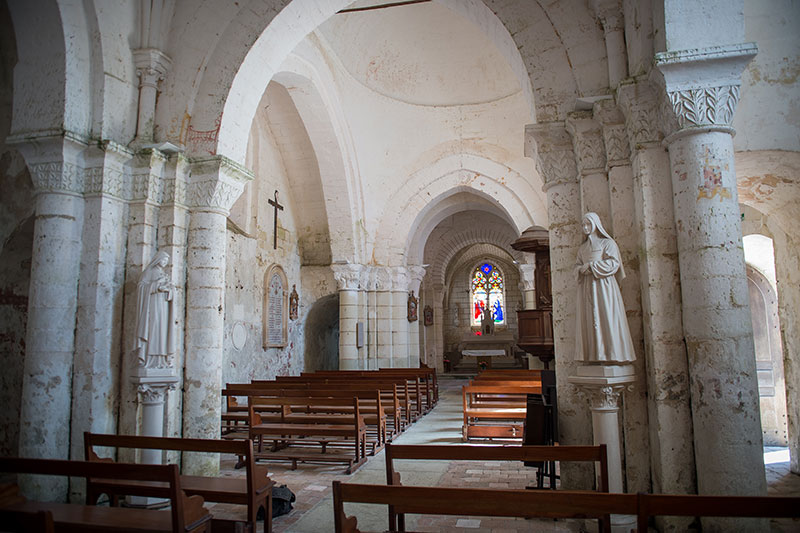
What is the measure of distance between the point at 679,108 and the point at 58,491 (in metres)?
6.49

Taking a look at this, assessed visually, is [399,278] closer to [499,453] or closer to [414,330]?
[414,330]

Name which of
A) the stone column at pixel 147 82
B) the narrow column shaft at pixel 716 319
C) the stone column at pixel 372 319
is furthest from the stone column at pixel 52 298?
the stone column at pixel 372 319

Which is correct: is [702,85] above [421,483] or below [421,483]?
above

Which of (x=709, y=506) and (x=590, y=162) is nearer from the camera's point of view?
(x=709, y=506)

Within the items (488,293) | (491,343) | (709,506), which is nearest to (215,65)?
(709,506)

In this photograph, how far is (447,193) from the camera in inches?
551

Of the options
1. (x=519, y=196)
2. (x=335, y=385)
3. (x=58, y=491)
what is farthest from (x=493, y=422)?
(x=58, y=491)

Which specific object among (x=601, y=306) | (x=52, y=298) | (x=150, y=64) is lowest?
(x=601, y=306)

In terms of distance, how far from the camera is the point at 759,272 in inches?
313

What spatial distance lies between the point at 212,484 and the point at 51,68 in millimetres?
4680

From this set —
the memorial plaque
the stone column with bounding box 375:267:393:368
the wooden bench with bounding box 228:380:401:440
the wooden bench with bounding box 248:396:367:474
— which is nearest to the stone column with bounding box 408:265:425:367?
the stone column with bounding box 375:267:393:368

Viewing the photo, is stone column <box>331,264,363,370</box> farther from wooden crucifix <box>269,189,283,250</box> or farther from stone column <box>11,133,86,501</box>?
stone column <box>11,133,86,501</box>

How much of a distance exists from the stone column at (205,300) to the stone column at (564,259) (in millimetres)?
3520

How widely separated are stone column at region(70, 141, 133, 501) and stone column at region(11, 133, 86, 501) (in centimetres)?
8
